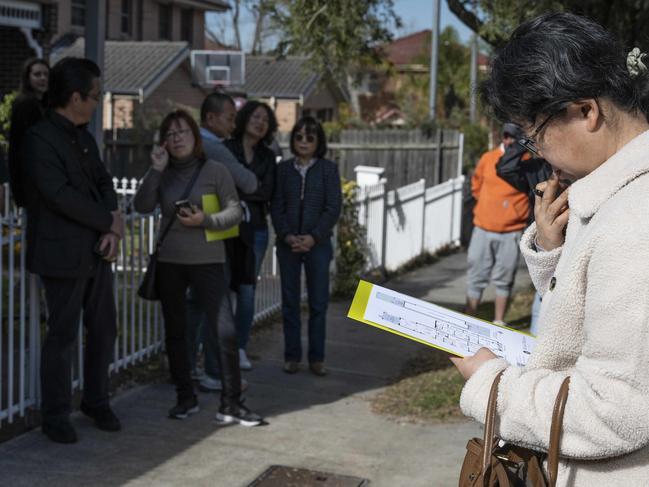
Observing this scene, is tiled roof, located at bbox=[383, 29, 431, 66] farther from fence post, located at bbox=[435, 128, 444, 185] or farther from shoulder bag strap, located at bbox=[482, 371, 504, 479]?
shoulder bag strap, located at bbox=[482, 371, 504, 479]

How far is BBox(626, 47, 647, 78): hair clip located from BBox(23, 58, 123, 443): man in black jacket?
3.66 meters

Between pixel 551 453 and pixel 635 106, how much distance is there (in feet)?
2.39

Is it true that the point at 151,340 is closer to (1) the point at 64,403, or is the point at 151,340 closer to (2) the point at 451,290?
(1) the point at 64,403

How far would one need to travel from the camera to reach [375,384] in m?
7.36

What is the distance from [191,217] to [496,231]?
400 cm

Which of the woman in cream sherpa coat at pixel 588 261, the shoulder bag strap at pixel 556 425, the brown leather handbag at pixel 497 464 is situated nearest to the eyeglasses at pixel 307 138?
the woman in cream sherpa coat at pixel 588 261

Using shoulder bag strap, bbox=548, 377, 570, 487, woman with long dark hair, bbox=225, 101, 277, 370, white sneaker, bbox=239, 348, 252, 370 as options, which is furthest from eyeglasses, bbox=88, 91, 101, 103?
shoulder bag strap, bbox=548, 377, 570, 487

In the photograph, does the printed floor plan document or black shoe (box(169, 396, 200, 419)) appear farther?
black shoe (box(169, 396, 200, 419))

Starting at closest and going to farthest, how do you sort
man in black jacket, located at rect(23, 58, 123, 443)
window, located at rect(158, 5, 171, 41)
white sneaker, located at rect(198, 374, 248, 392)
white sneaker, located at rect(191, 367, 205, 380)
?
man in black jacket, located at rect(23, 58, 123, 443) < white sneaker, located at rect(198, 374, 248, 392) < white sneaker, located at rect(191, 367, 205, 380) < window, located at rect(158, 5, 171, 41)

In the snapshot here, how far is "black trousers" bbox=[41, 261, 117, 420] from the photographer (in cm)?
541

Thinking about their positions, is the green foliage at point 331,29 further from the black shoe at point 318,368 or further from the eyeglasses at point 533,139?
the eyeglasses at point 533,139

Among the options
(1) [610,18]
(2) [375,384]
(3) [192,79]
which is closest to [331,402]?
(2) [375,384]

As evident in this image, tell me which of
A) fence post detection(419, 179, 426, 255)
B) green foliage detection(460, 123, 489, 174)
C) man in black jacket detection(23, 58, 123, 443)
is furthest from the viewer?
green foliage detection(460, 123, 489, 174)

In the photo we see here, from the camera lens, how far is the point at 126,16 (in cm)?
3394
